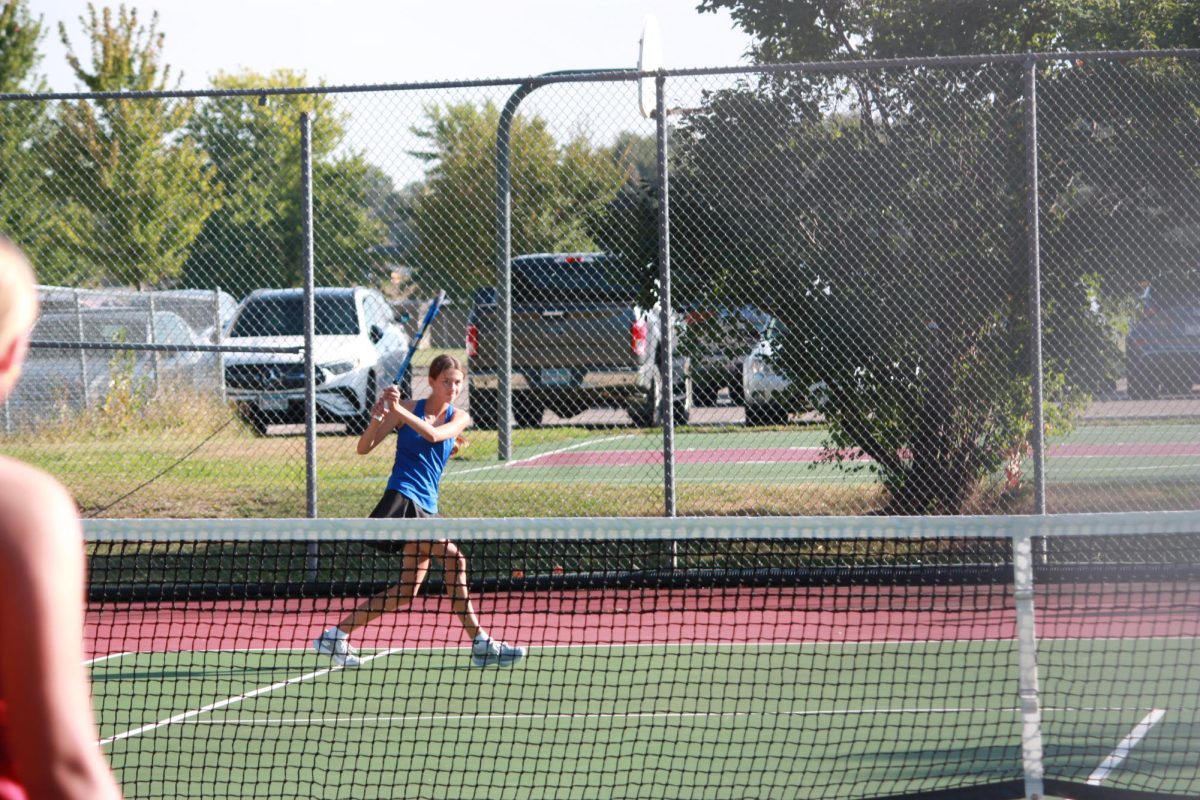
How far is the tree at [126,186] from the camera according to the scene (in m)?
13.0

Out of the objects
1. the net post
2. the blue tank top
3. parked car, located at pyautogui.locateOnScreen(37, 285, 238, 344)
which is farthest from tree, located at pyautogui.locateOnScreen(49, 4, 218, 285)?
the net post

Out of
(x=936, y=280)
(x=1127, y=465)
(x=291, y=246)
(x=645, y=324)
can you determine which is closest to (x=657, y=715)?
(x=936, y=280)

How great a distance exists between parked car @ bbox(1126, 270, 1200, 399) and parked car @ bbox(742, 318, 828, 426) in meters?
2.26

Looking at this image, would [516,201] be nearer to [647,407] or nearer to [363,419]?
[647,407]

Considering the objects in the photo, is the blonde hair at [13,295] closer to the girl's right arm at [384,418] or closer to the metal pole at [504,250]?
the girl's right arm at [384,418]

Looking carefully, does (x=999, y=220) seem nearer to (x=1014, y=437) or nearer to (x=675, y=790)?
(x=1014, y=437)

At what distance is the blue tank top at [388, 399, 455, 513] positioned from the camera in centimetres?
777

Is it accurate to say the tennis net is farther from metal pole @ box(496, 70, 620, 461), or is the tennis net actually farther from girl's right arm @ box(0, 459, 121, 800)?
girl's right arm @ box(0, 459, 121, 800)

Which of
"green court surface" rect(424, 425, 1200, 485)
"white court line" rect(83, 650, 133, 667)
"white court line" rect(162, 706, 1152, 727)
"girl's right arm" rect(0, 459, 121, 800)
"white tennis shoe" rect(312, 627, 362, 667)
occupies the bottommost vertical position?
"white court line" rect(83, 650, 133, 667)

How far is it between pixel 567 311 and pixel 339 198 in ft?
19.5

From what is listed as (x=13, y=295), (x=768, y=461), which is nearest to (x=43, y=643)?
(x=13, y=295)

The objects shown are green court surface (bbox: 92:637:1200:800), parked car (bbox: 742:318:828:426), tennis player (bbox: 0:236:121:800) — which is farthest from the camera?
parked car (bbox: 742:318:828:426)

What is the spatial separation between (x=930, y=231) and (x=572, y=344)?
102 inches

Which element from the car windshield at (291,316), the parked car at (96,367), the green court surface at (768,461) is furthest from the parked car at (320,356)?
the green court surface at (768,461)
